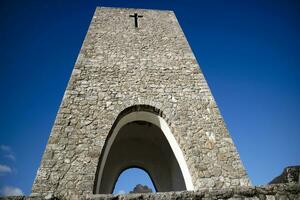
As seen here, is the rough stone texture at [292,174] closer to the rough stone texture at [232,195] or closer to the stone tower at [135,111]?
the rough stone texture at [232,195]

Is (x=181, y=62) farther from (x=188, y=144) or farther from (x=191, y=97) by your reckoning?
(x=188, y=144)

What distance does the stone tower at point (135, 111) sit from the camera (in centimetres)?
466

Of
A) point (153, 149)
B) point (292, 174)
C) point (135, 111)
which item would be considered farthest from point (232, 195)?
point (153, 149)

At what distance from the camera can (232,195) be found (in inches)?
103

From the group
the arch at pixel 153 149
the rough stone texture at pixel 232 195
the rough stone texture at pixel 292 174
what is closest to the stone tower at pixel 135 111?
the arch at pixel 153 149

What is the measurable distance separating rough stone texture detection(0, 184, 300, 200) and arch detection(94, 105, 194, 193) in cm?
237

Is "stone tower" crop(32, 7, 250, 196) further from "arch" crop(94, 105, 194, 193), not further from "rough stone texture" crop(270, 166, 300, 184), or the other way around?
"rough stone texture" crop(270, 166, 300, 184)

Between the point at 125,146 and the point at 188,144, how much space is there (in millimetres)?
4880

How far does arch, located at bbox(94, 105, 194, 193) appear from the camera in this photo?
5300mm

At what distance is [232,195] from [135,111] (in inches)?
147

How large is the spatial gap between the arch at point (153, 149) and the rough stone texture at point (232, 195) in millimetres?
2365

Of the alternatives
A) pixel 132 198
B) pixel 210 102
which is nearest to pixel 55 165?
pixel 132 198

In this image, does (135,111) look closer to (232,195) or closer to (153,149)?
(232,195)

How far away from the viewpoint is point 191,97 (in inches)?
243
